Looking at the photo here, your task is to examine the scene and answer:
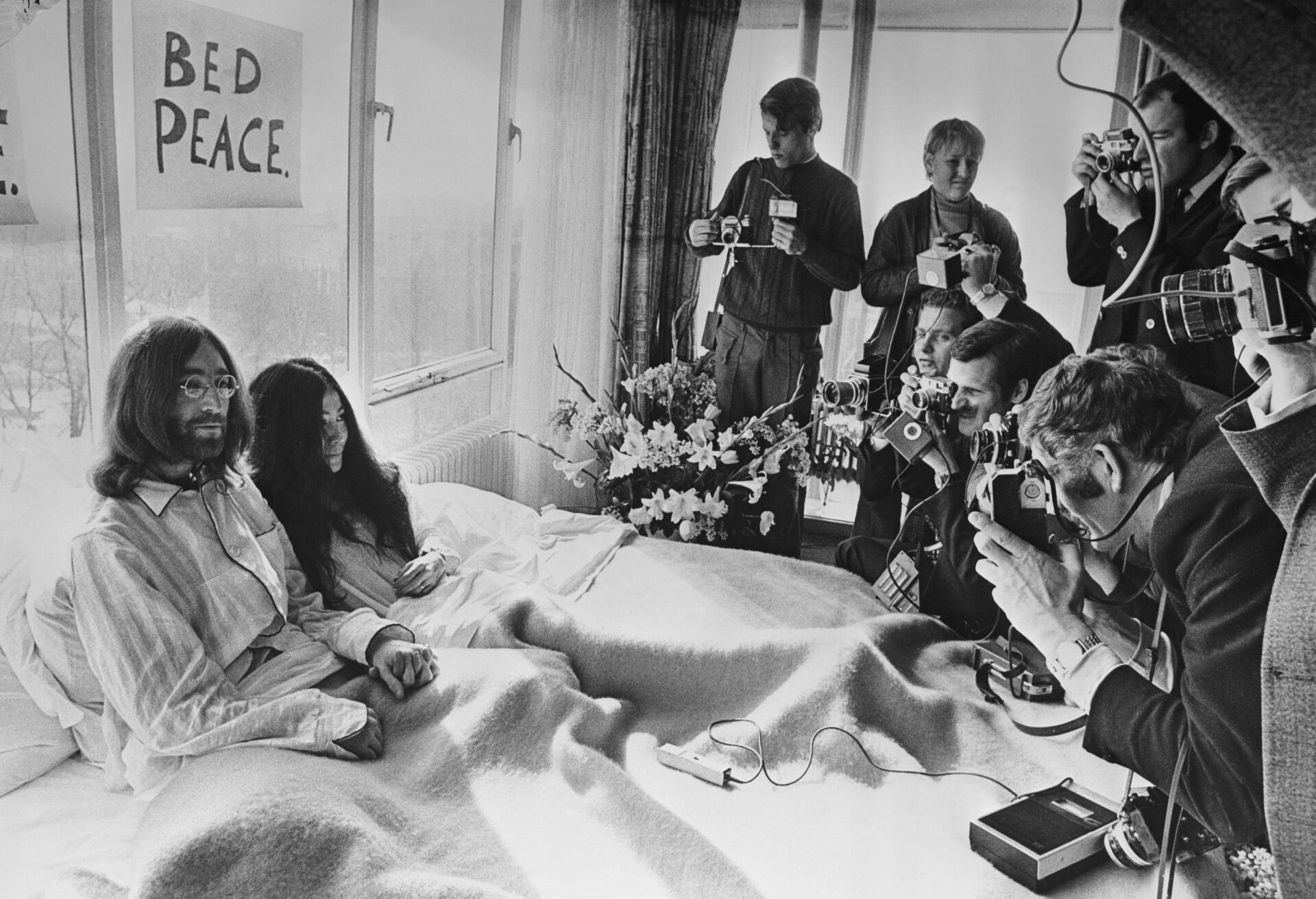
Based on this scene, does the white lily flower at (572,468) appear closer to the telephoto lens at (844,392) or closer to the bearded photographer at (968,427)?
the telephoto lens at (844,392)

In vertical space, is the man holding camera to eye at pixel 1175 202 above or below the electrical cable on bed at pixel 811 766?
above

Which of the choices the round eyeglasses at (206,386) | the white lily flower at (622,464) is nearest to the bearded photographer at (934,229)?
the white lily flower at (622,464)

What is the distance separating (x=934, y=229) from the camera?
325 cm

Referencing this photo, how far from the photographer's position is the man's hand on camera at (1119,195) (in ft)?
7.91

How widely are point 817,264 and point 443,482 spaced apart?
4.55 feet

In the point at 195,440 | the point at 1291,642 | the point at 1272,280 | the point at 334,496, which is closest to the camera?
the point at 1291,642

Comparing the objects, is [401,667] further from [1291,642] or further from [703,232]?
[703,232]

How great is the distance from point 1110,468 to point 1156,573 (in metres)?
0.24

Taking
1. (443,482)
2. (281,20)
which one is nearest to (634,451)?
(443,482)

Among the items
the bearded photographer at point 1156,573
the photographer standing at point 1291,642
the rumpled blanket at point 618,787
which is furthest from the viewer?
the rumpled blanket at point 618,787

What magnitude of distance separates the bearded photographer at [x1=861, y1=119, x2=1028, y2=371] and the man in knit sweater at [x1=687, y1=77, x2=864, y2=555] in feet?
0.38

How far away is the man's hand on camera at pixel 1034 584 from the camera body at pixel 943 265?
1.46 meters

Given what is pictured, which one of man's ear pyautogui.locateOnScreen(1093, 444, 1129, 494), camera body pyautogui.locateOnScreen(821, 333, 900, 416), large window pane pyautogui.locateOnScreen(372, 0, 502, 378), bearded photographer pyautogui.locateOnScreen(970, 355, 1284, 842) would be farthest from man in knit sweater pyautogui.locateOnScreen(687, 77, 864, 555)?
man's ear pyautogui.locateOnScreen(1093, 444, 1129, 494)

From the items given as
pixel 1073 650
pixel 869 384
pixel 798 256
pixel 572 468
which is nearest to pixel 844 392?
pixel 869 384
